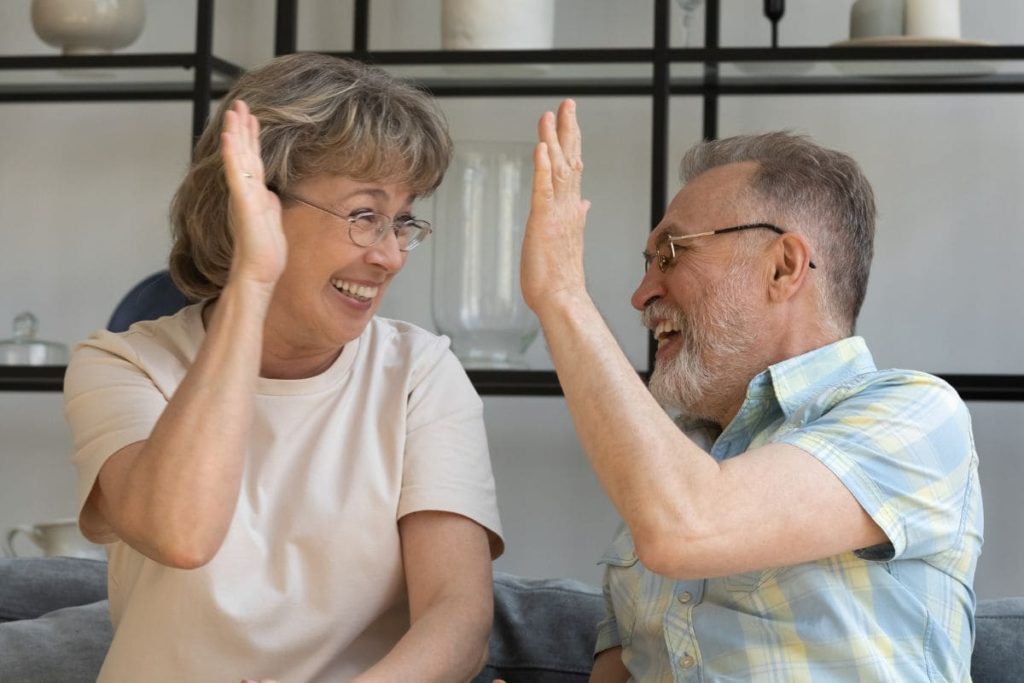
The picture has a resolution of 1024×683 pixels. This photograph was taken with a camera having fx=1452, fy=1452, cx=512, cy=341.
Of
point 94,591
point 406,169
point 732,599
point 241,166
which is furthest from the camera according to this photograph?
point 94,591

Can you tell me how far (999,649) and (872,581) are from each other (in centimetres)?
42

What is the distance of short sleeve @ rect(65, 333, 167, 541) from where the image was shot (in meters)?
1.67

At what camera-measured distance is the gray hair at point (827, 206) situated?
184 centimetres

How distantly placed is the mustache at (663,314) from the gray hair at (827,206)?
158 millimetres

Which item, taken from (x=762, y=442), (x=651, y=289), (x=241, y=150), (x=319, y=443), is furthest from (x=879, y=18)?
(x=241, y=150)

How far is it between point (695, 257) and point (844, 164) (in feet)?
0.79

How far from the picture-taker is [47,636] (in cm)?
201

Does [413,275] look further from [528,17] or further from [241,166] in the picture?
[241,166]

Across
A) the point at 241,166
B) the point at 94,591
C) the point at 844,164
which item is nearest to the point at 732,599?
the point at 844,164

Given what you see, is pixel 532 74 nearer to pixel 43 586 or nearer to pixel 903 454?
pixel 43 586

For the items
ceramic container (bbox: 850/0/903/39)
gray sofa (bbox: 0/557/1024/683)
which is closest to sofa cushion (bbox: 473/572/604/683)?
gray sofa (bbox: 0/557/1024/683)

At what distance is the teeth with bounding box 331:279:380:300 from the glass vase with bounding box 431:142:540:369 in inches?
43.6

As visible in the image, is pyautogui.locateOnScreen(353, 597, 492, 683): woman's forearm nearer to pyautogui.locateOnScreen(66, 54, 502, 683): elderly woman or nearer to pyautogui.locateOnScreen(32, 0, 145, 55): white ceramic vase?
pyautogui.locateOnScreen(66, 54, 502, 683): elderly woman

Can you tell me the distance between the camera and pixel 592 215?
3.18 m
